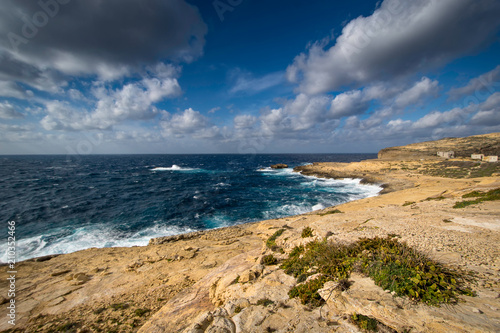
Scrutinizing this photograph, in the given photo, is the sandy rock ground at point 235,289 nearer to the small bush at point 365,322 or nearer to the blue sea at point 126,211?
the small bush at point 365,322

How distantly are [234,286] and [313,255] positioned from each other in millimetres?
3197

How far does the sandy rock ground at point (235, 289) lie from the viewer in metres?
4.41

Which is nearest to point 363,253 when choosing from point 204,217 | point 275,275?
point 275,275

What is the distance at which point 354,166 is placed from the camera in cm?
6075

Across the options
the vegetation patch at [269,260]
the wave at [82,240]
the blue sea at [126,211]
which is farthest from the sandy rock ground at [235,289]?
the blue sea at [126,211]

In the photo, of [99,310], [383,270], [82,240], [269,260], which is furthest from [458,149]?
[82,240]

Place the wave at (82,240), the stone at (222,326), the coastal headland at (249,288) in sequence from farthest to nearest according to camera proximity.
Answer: the wave at (82,240)
the stone at (222,326)
the coastal headland at (249,288)

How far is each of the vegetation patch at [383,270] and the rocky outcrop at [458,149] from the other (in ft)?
249

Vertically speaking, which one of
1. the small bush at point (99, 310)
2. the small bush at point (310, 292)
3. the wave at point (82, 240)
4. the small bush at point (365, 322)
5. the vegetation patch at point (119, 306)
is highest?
the small bush at point (365, 322)

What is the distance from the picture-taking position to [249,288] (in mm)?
6738

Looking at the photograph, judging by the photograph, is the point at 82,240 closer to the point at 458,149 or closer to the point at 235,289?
the point at 235,289

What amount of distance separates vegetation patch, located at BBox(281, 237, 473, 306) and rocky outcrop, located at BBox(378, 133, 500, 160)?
7581 cm

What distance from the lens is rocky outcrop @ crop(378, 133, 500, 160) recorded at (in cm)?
5602

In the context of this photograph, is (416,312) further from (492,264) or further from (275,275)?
(275,275)
